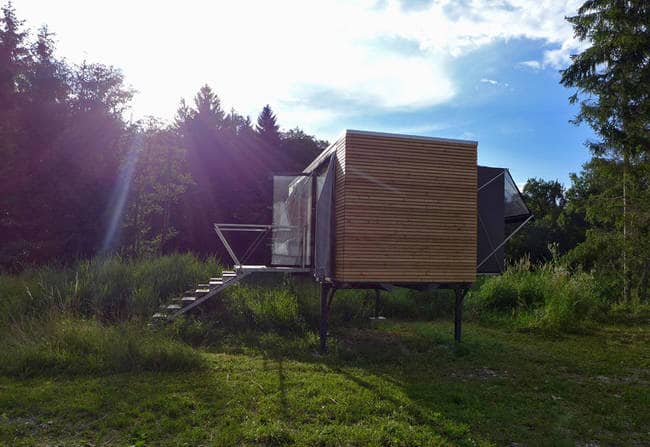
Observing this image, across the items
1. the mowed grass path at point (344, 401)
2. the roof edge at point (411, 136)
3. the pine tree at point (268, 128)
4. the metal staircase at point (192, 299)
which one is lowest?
the mowed grass path at point (344, 401)

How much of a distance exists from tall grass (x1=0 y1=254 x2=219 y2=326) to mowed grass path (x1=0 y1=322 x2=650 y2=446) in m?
2.32

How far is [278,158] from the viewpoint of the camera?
27797 mm

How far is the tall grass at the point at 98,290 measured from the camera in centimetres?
765

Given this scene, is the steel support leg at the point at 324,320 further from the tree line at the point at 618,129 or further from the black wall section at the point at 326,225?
the tree line at the point at 618,129

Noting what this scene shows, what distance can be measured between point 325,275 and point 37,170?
1334 centimetres

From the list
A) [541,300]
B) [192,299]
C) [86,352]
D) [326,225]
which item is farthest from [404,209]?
[541,300]

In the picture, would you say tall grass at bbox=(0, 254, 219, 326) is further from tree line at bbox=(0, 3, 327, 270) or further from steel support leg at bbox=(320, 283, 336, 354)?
tree line at bbox=(0, 3, 327, 270)

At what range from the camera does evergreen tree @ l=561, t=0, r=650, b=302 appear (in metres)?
11.0

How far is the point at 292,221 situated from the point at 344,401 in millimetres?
4470

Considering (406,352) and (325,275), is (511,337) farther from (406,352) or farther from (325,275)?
(325,275)

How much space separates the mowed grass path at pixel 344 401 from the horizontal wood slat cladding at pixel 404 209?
1.28m

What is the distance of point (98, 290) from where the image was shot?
8414 mm

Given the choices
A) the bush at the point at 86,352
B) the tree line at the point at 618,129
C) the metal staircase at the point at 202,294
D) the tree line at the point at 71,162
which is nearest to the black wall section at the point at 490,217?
the metal staircase at the point at 202,294

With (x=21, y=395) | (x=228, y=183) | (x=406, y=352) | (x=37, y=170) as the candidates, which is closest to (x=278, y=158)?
(x=228, y=183)
